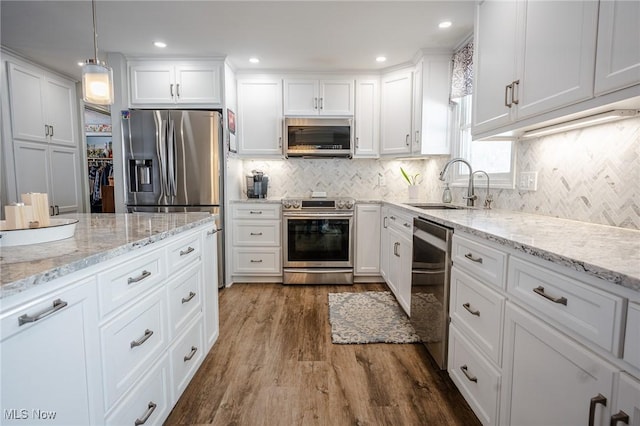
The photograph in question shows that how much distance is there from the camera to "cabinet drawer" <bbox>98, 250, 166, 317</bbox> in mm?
943

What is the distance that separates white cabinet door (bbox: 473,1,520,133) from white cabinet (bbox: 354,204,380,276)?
152 cm

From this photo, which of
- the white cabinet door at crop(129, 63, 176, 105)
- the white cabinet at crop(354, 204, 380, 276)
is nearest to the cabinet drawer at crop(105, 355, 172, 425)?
the white cabinet at crop(354, 204, 380, 276)

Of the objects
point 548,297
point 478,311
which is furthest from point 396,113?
point 548,297

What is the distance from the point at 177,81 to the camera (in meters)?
3.12

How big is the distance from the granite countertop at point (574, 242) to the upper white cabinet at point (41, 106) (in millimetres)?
4166

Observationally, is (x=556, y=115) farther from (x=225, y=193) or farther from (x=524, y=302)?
(x=225, y=193)

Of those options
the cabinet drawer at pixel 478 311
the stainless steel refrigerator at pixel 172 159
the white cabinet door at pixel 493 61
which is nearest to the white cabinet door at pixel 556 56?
the white cabinet door at pixel 493 61

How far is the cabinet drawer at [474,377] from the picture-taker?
1.22 m

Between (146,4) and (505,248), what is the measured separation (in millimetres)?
2793

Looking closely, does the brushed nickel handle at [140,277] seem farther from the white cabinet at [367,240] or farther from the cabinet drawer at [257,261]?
the white cabinet at [367,240]

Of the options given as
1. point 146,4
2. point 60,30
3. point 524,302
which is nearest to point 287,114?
point 146,4

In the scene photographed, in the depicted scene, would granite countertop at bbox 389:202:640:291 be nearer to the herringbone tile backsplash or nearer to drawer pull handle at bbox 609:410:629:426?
the herringbone tile backsplash

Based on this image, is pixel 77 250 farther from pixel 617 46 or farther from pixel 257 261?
pixel 257 261

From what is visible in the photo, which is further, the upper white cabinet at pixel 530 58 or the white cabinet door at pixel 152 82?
the white cabinet door at pixel 152 82
